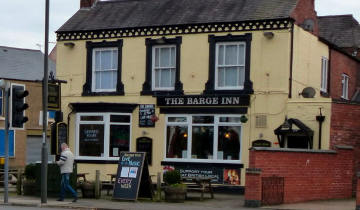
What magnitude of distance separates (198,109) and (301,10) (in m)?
5.36

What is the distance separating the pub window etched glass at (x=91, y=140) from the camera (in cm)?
2627

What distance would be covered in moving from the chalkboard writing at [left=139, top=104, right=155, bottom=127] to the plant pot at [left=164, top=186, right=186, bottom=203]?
6053 mm

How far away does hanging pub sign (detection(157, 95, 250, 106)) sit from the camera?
79.5 ft

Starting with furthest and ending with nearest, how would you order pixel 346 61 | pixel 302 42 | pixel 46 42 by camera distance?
1. pixel 346 61
2. pixel 302 42
3. pixel 46 42

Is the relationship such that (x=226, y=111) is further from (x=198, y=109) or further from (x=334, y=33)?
(x=334, y=33)

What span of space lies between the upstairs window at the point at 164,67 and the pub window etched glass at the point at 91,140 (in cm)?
282

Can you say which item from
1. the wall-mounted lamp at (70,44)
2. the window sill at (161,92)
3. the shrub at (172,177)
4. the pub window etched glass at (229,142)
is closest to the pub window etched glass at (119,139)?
the window sill at (161,92)

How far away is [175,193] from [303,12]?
9.47 metres

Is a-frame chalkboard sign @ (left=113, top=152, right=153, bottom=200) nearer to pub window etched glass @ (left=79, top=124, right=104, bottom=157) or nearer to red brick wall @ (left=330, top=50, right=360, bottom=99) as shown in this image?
pub window etched glass @ (left=79, top=124, right=104, bottom=157)

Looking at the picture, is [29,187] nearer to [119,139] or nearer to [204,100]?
[119,139]

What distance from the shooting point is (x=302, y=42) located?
81.0ft

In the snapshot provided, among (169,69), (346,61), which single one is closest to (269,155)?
(169,69)

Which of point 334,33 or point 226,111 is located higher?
point 334,33

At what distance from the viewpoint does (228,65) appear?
2473 cm
